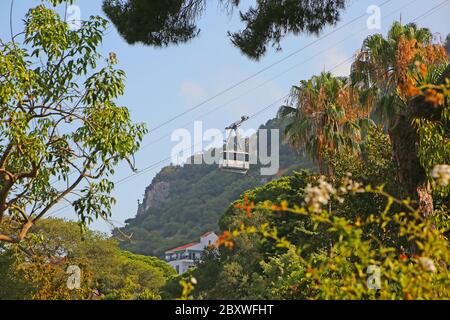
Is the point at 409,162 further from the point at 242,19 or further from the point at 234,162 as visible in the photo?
the point at 234,162

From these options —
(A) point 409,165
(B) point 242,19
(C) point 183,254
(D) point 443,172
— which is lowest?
(D) point 443,172

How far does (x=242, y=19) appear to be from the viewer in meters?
16.3

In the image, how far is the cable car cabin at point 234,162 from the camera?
2030 inches

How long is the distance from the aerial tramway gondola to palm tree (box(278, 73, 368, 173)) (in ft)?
63.2

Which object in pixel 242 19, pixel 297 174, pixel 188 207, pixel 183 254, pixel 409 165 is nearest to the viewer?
pixel 409 165

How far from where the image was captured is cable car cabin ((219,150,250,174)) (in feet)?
169

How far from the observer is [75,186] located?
12492 mm

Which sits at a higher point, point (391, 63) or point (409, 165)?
point (391, 63)

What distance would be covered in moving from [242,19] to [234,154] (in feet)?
122

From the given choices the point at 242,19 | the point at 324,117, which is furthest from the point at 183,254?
the point at 242,19

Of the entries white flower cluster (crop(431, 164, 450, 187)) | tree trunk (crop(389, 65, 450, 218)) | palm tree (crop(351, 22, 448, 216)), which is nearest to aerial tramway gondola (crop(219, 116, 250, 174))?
palm tree (crop(351, 22, 448, 216))

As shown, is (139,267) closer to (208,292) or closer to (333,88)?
(208,292)

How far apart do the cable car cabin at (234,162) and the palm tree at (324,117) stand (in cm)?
1915

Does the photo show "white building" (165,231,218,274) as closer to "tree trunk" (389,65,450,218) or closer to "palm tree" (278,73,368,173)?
"palm tree" (278,73,368,173)
